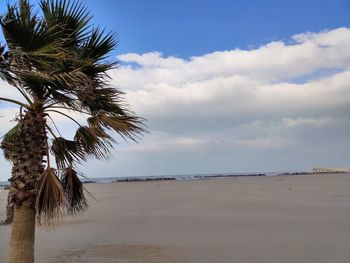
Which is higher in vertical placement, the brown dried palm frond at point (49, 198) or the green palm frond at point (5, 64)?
the green palm frond at point (5, 64)

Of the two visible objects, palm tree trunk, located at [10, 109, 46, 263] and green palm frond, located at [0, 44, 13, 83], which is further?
palm tree trunk, located at [10, 109, 46, 263]

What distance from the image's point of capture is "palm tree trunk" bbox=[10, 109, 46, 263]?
7.52 m

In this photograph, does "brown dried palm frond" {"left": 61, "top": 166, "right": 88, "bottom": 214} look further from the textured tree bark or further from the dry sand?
the dry sand

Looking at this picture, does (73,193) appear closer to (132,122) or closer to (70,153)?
(70,153)

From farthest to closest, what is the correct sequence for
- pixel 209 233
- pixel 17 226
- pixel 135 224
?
pixel 135 224 < pixel 209 233 < pixel 17 226

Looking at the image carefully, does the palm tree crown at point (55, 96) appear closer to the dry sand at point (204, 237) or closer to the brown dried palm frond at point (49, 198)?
the brown dried palm frond at point (49, 198)

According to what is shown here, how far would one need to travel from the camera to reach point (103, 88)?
8.21 meters

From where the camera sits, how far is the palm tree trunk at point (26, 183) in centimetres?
752

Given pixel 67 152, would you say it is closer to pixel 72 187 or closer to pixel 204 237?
pixel 72 187

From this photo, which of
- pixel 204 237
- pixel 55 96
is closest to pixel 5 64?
pixel 55 96

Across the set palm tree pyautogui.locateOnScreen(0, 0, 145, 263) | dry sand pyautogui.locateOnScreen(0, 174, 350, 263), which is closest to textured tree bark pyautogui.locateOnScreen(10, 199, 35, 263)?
palm tree pyautogui.locateOnScreen(0, 0, 145, 263)

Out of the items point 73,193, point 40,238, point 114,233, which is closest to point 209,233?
point 114,233

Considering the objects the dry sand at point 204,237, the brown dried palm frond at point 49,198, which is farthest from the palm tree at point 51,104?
the dry sand at point 204,237

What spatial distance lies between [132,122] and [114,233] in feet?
27.1
